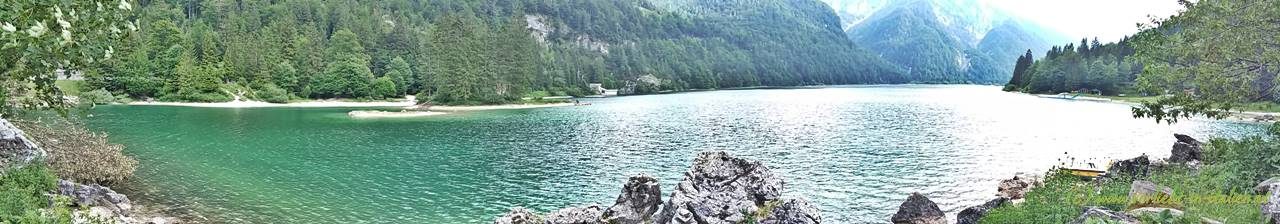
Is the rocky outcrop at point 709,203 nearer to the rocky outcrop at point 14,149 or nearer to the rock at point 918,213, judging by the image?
the rock at point 918,213

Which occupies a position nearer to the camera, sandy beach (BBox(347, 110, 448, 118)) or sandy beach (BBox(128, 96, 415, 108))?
sandy beach (BBox(347, 110, 448, 118))

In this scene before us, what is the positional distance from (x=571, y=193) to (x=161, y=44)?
15401 centimetres

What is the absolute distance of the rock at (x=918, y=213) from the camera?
2903 cm

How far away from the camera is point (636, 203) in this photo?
24.6m

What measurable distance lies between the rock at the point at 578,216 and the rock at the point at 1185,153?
31.0m

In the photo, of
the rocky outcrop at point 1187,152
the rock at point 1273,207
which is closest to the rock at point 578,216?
the rock at point 1273,207

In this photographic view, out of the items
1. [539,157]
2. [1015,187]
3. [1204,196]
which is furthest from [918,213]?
[539,157]

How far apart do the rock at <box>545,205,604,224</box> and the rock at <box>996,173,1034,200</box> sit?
79.6ft

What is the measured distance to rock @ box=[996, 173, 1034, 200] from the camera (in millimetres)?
37688

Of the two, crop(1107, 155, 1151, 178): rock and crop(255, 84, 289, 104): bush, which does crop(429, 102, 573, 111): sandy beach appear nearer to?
crop(255, 84, 289, 104): bush

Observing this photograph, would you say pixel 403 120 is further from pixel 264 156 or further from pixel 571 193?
pixel 571 193

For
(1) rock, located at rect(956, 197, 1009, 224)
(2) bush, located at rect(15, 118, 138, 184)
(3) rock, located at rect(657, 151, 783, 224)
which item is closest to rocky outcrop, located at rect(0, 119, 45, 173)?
(2) bush, located at rect(15, 118, 138, 184)

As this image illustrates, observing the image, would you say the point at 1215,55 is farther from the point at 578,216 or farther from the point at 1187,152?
the point at 578,216

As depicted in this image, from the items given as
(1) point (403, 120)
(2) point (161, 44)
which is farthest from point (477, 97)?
(2) point (161, 44)
